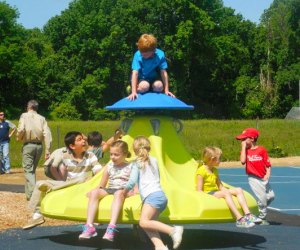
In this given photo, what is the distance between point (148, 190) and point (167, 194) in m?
0.65

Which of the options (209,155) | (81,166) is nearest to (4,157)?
(81,166)

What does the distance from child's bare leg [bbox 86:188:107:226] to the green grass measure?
24.2m

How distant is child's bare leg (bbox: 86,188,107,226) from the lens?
9.56 metres

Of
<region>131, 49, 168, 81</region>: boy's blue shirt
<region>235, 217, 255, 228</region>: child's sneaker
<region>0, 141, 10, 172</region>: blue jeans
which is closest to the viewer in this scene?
<region>235, 217, 255, 228</region>: child's sneaker

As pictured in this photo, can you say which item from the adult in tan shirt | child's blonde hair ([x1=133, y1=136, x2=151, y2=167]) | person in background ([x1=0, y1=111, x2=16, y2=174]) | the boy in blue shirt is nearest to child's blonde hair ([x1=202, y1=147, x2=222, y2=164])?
the boy in blue shirt

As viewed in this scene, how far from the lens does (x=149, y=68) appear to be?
36.5 ft

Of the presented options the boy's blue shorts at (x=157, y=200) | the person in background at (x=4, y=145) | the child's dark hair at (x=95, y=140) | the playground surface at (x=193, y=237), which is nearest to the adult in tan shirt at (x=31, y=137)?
the child's dark hair at (x=95, y=140)

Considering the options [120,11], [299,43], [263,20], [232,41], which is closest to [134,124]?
[120,11]

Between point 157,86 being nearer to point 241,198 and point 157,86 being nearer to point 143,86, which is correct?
point 143,86

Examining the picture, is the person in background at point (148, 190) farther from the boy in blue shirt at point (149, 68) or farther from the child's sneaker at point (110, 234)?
the boy in blue shirt at point (149, 68)

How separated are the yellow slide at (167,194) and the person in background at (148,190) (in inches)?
12.2

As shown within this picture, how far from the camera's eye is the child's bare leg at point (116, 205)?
938 centimetres

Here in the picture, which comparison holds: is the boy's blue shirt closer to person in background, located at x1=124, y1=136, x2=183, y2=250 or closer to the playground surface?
person in background, located at x1=124, y1=136, x2=183, y2=250

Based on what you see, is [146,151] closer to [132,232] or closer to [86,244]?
[86,244]
